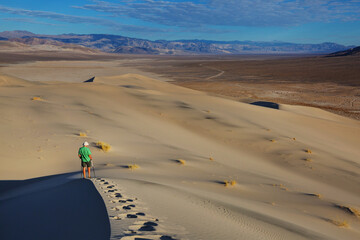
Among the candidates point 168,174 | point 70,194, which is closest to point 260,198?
point 168,174

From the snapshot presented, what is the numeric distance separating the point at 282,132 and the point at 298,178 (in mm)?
4928

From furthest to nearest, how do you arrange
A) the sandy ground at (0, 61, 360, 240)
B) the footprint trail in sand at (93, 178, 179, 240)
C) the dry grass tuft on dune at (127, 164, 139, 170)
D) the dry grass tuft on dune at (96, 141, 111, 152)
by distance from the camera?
the dry grass tuft on dune at (96, 141, 111, 152)
the dry grass tuft on dune at (127, 164, 139, 170)
the sandy ground at (0, 61, 360, 240)
the footprint trail in sand at (93, 178, 179, 240)

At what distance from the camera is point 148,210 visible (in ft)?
12.8

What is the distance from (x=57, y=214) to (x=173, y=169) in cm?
381

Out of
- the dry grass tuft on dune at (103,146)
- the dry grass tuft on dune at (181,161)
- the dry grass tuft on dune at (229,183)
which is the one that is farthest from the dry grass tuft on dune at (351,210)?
the dry grass tuft on dune at (103,146)

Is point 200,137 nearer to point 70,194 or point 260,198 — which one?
point 260,198

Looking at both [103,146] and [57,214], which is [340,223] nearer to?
[57,214]

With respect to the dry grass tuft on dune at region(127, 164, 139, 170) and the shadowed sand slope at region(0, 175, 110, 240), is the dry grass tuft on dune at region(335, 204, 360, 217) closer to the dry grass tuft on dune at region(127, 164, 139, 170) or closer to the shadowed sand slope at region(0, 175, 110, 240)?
the dry grass tuft on dune at region(127, 164, 139, 170)

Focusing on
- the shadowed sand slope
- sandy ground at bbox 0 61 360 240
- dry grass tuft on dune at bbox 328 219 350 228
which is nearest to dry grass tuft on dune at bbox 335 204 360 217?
sandy ground at bbox 0 61 360 240

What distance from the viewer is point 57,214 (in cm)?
403

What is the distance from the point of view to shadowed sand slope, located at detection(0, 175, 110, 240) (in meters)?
3.42

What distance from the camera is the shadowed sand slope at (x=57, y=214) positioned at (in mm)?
3419

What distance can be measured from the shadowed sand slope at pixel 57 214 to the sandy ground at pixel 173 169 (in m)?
0.02

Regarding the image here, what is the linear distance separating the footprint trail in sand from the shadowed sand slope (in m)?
0.09
